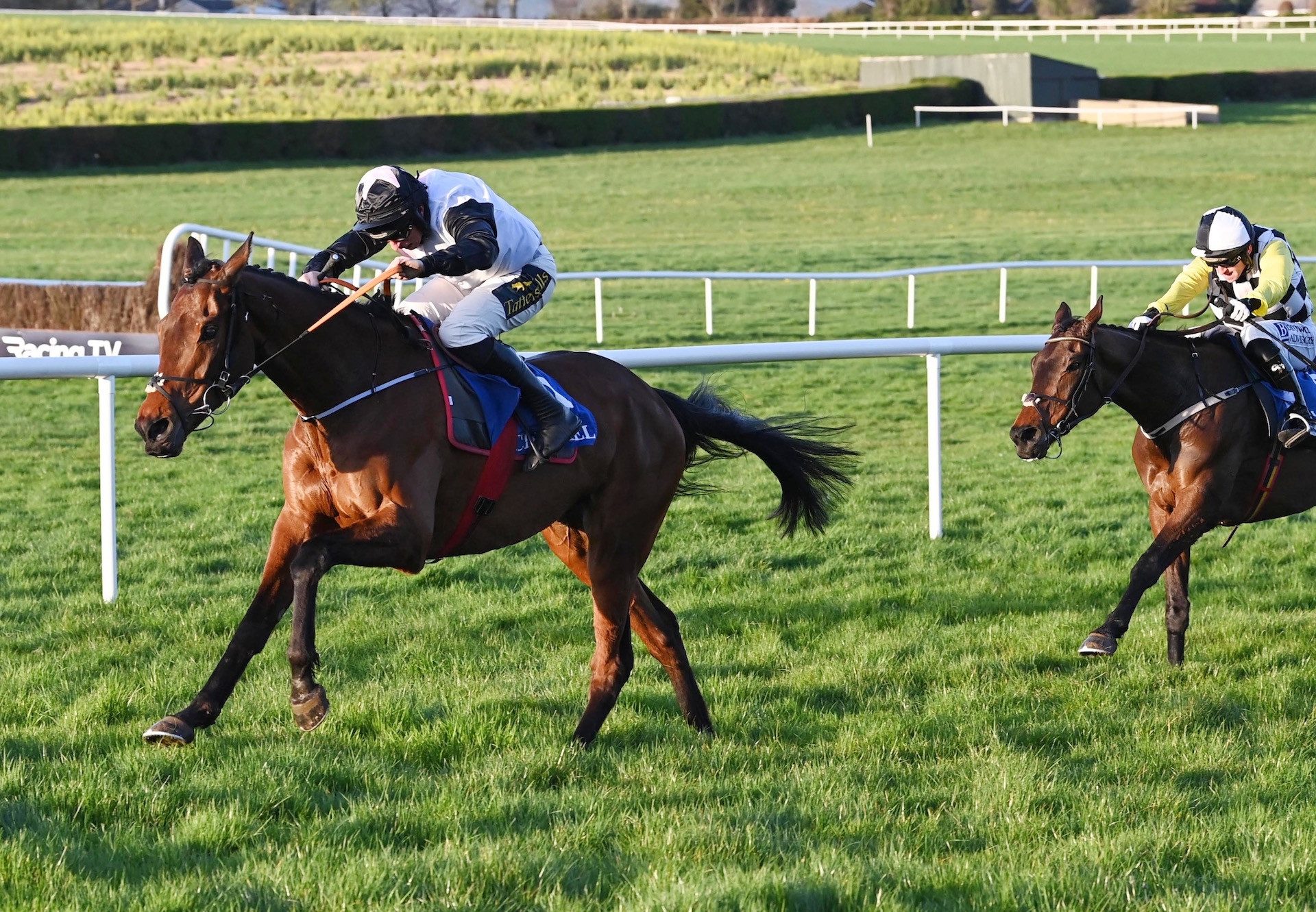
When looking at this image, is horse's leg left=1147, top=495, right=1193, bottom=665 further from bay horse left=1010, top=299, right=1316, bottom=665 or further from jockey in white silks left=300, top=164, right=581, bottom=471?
jockey in white silks left=300, top=164, right=581, bottom=471

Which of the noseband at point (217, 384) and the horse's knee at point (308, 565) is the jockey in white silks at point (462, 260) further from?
the horse's knee at point (308, 565)

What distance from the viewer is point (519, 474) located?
4.52 metres

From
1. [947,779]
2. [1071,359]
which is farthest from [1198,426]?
[947,779]

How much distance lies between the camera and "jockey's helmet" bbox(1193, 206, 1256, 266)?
584cm

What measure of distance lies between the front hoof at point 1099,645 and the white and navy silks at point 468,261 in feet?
6.94

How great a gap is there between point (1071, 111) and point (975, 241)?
71.3 ft

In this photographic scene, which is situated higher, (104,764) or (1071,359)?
(1071,359)

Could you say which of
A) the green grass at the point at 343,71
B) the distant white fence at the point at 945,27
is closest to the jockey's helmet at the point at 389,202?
Result: the green grass at the point at 343,71

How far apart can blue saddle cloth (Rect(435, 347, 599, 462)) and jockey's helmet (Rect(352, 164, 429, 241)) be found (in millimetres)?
385

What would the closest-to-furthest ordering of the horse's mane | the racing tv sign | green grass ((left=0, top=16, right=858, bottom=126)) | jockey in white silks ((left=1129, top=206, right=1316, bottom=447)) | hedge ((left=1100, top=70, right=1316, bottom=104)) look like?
the horse's mane < jockey in white silks ((left=1129, top=206, right=1316, bottom=447)) < the racing tv sign < green grass ((left=0, top=16, right=858, bottom=126)) < hedge ((left=1100, top=70, right=1316, bottom=104))

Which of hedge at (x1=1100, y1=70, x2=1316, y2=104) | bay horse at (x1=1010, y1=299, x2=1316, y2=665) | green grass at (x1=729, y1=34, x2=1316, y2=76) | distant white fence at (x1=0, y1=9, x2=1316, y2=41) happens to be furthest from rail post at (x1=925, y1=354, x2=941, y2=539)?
distant white fence at (x1=0, y1=9, x2=1316, y2=41)

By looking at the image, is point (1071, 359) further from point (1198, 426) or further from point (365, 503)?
point (365, 503)

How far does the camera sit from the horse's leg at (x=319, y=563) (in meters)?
3.95

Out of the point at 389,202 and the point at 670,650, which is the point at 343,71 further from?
the point at 670,650
